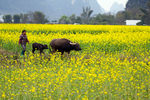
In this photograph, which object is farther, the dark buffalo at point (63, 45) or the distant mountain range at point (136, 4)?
the distant mountain range at point (136, 4)

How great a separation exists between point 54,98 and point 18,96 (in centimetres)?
89

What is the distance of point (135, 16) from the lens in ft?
258

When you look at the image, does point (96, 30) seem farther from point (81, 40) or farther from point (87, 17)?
point (87, 17)

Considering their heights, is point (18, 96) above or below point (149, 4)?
below

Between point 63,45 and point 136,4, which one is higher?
point 136,4

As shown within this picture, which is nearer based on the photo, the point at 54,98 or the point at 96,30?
A: the point at 54,98

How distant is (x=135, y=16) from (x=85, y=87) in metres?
74.1

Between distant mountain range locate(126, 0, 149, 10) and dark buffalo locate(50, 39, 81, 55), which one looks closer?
dark buffalo locate(50, 39, 81, 55)

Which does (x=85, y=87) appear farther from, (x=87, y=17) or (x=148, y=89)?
(x=87, y=17)

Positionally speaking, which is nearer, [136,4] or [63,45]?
[63,45]

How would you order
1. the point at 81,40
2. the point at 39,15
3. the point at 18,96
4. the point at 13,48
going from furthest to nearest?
the point at 39,15, the point at 81,40, the point at 13,48, the point at 18,96

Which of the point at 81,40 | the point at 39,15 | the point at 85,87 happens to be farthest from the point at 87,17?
the point at 85,87

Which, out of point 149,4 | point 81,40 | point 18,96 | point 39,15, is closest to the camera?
point 18,96

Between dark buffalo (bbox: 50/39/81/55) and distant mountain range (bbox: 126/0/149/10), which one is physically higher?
distant mountain range (bbox: 126/0/149/10)
